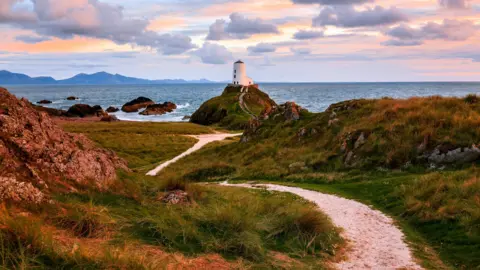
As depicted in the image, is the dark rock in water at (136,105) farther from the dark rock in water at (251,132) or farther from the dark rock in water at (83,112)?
the dark rock in water at (251,132)

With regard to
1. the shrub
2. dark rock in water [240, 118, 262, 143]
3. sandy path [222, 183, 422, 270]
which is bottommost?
sandy path [222, 183, 422, 270]

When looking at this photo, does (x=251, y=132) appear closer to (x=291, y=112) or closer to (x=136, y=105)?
(x=291, y=112)

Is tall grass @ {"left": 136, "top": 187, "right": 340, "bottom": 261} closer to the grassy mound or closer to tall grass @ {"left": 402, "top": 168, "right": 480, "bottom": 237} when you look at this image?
tall grass @ {"left": 402, "top": 168, "right": 480, "bottom": 237}

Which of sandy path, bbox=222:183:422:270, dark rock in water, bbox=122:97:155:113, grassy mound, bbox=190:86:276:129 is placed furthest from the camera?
dark rock in water, bbox=122:97:155:113

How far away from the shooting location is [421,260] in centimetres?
1205

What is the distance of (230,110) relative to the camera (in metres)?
97.4

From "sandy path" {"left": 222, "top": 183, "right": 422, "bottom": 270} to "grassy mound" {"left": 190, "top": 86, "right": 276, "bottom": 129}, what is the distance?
2532 inches

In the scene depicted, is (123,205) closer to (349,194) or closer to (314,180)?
(349,194)

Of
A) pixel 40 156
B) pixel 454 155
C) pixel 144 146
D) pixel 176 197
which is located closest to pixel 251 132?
pixel 144 146

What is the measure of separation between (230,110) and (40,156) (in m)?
86.2

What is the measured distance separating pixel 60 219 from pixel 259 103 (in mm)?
100681

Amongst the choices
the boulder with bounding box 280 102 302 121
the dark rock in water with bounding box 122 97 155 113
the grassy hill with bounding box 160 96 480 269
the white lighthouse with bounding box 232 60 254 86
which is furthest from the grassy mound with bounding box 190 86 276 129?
the grassy hill with bounding box 160 96 480 269

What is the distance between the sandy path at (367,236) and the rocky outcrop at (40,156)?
25.7 feet

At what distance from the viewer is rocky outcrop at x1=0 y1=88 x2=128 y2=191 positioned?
413 inches
